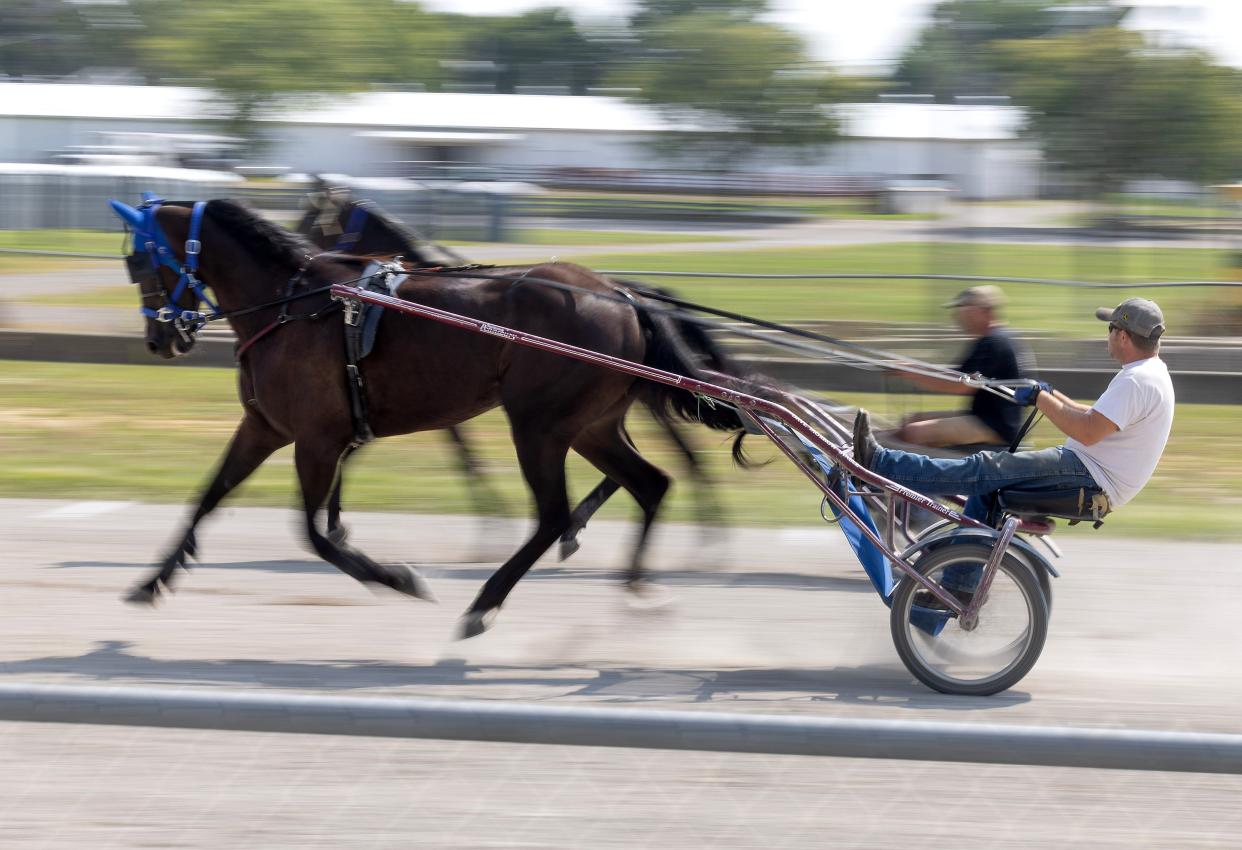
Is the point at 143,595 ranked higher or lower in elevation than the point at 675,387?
lower

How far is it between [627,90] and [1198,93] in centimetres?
2507

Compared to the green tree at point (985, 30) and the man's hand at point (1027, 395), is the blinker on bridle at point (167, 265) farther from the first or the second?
the green tree at point (985, 30)

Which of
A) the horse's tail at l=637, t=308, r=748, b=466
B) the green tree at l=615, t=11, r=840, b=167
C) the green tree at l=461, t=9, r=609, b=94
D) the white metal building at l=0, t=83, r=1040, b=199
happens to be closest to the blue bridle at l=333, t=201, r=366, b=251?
the horse's tail at l=637, t=308, r=748, b=466

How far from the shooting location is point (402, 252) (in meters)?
6.96

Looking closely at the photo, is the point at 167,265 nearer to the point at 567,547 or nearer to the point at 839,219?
the point at 567,547

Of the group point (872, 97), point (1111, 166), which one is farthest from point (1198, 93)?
point (872, 97)

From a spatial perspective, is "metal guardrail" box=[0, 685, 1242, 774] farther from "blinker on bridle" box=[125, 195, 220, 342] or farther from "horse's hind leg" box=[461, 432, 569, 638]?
"blinker on bridle" box=[125, 195, 220, 342]

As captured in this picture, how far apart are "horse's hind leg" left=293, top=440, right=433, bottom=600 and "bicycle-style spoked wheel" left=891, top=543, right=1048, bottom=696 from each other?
196 cm

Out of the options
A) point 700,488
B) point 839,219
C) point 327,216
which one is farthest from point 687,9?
point 700,488

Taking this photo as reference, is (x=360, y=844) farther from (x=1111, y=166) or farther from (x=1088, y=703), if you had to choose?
(x=1111, y=166)

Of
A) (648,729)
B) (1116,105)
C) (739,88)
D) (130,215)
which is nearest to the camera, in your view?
(648,729)

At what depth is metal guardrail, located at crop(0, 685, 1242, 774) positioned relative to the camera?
2.29m

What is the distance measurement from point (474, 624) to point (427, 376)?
1.03 metres

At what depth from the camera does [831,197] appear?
21422 mm
